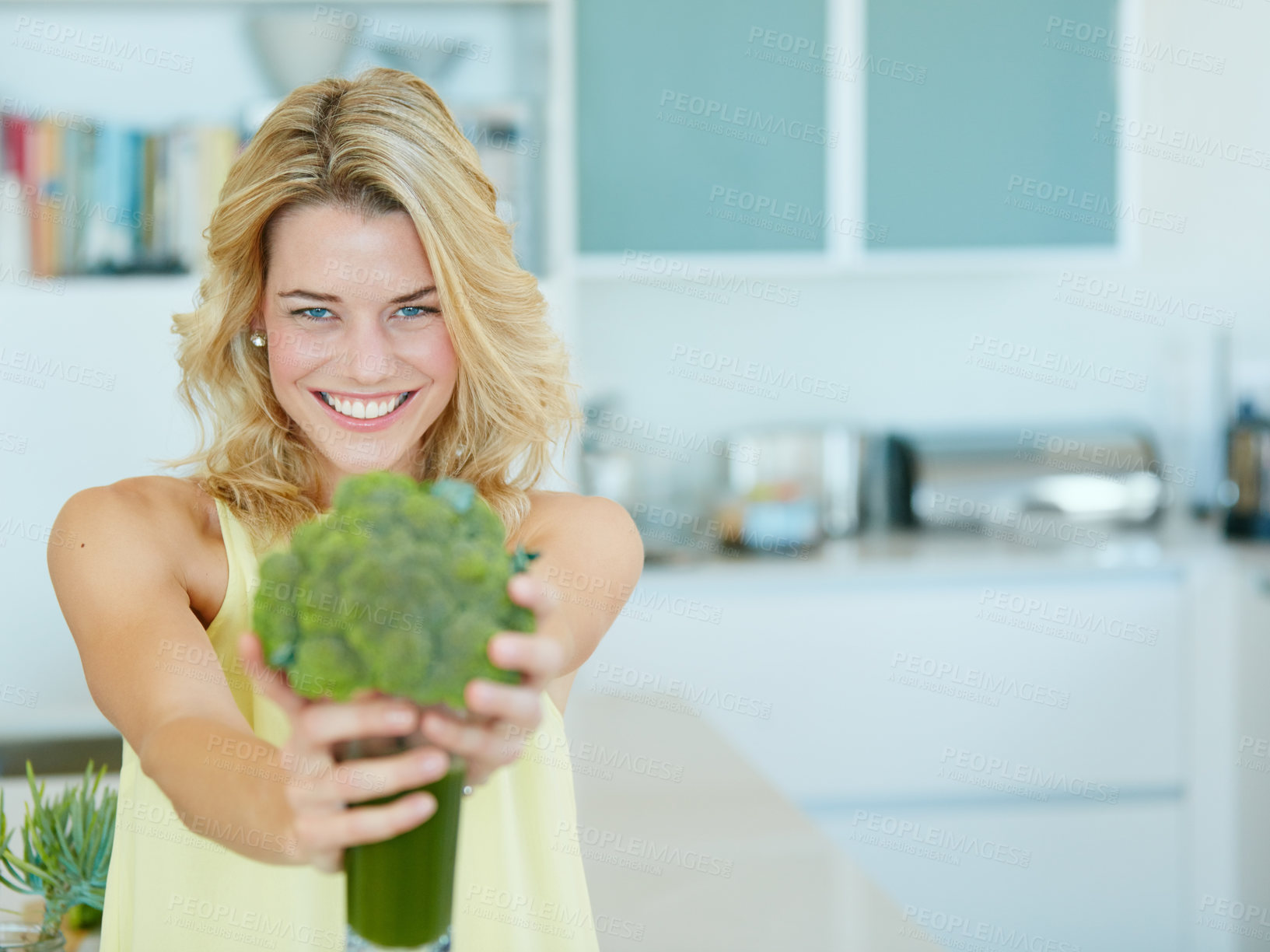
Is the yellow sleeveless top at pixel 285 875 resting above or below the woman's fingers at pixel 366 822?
below

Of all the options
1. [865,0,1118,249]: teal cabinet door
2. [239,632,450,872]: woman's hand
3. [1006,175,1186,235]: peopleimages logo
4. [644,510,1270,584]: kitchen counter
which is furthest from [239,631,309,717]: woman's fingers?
[1006,175,1186,235]: peopleimages logo

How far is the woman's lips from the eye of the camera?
42.6 inches

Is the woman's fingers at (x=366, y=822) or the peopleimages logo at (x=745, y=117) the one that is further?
the peopleimages logo at (x=745, y=117)

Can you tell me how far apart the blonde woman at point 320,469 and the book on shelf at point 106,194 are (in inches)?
54.3

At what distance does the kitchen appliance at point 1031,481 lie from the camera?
307 centimetres

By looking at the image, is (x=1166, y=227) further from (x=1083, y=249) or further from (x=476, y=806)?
(x=476, y=806)

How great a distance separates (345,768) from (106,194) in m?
2.35

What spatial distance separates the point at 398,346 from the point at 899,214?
2134 mm

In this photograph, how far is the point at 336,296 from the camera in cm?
107

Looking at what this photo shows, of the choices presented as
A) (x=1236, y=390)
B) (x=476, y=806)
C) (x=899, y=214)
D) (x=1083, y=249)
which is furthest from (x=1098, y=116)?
(x=476, y=806)

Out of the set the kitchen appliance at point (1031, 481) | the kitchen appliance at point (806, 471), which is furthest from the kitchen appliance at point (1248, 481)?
the kitchen appliance at point (806, 471)

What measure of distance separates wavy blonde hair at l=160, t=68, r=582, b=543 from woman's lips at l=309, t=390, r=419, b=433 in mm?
97

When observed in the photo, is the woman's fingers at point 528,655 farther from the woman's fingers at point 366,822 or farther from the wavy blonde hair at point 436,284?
the wavy blonde hair at point 436,284

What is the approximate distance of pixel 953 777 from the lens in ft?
8.98
